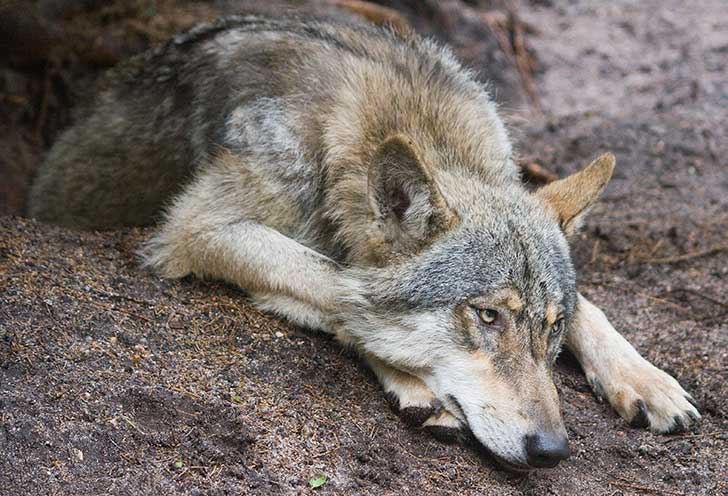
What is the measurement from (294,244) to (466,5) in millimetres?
6407

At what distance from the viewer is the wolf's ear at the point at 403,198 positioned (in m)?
3.74

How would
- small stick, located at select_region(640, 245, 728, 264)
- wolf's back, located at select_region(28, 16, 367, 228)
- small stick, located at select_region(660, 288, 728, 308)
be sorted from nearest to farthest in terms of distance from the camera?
wolf's back, located at select_region(28, 16, 367, 228), small stick, located at select_region(660, 288, 728, 308), small stick, located at select_region(640, 245, 728, 264)

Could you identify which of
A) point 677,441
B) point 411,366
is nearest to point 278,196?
point 411,366

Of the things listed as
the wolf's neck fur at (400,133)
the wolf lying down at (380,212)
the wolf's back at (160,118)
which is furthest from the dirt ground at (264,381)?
the wolf's neck fur at (400,133)

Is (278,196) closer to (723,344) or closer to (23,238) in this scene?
(23,238)

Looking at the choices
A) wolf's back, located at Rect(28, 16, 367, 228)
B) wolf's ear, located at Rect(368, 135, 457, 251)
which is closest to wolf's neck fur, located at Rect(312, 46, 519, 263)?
wolf's ear, located at Rect(368, 135, 457, 251)

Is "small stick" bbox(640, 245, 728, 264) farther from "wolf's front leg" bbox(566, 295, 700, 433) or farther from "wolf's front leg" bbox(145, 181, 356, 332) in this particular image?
"wolf's front leg" bbox(145, 181, 356, 332)

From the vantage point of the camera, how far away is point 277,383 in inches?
157

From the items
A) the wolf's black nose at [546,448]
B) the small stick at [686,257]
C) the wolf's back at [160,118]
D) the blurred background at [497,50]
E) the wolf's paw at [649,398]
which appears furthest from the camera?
the blurred background at [497,50]

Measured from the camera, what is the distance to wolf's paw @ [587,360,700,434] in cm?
420

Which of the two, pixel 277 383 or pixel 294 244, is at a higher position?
pixel 294 244

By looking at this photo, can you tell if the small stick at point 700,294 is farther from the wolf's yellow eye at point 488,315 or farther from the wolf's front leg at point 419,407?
the wolf's front leg at point 419,407

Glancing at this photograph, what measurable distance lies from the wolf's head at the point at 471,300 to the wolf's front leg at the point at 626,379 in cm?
52

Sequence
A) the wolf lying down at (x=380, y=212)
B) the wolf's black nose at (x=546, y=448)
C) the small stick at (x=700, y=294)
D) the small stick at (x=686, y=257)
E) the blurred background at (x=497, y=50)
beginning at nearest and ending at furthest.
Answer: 1. the wolf's black nose at (x=546, y=448)
2. the wolf lying down at (x=380, y=212)
3. the small stick at (x=700, y=294)
4. the small stick at (x=686, y=257)
5. the blurred background at (x=497, y=50)
